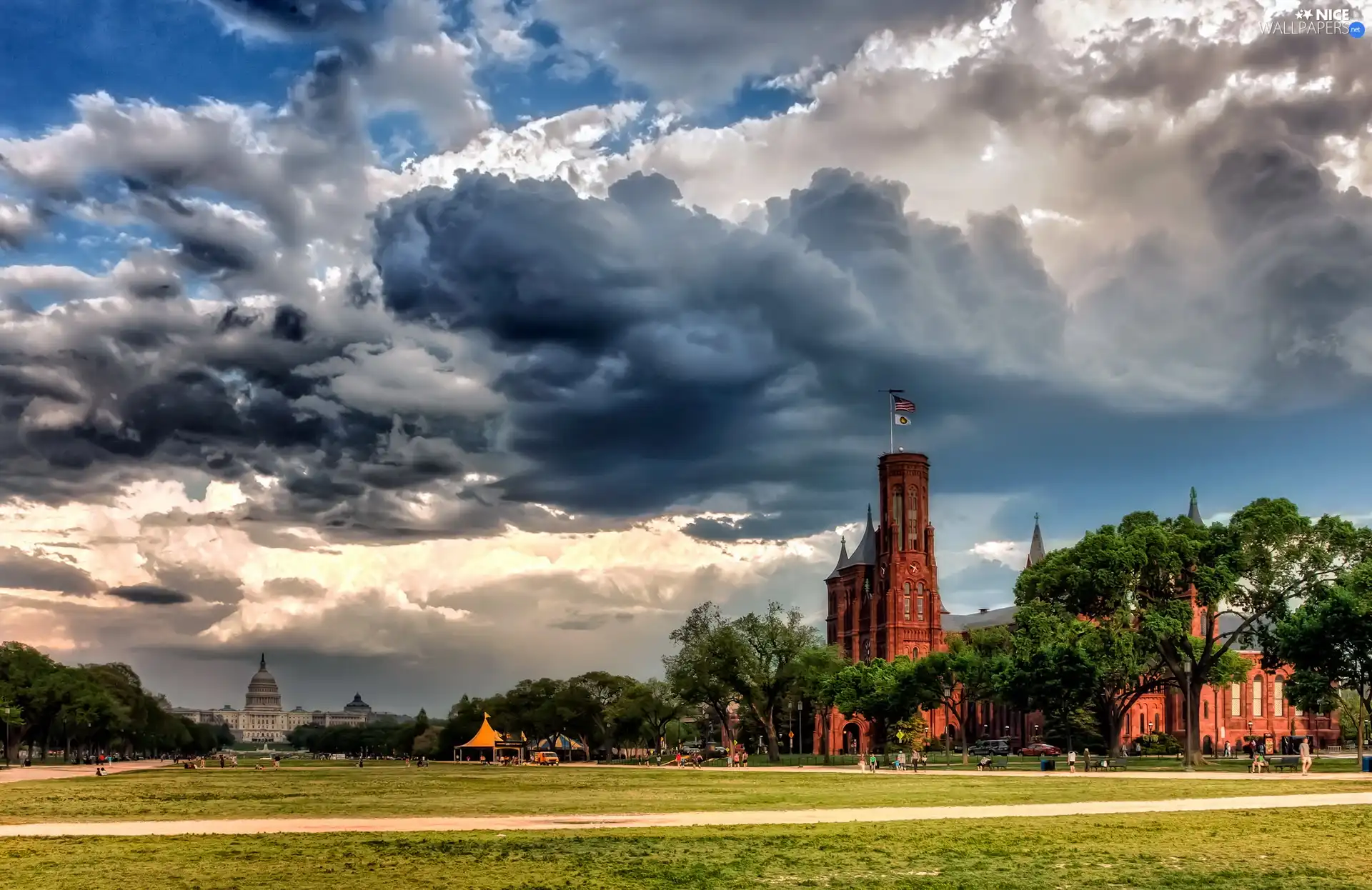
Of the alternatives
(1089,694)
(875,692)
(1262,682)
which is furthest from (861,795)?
(1262,682)

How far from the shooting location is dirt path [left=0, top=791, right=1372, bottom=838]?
100 feet

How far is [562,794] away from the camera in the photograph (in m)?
50.3

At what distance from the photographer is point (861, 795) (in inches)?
1804

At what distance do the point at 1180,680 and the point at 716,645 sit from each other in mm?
55296

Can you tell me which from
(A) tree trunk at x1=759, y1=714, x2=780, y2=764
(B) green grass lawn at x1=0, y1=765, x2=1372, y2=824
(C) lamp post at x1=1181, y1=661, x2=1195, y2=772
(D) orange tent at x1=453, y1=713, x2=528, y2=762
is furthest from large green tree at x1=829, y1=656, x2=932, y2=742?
(B) green grass lawn at x1=0, y1=765, x2=1372, y2=824

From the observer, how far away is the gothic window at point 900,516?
6575 inches

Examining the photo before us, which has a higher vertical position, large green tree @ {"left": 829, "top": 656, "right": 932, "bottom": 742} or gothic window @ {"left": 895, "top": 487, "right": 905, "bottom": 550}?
gothic window @ {"left": 895, "top": 487, "right": 905, "bottom": 550}

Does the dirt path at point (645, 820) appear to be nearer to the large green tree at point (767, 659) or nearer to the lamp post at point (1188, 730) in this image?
the lamp post at point (1188, 730)

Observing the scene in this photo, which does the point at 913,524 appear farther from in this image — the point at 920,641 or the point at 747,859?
the point at 747,859

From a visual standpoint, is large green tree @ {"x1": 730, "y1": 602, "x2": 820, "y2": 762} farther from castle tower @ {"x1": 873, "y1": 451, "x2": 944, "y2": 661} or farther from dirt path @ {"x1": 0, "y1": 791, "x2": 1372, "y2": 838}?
dirt path @ {"x1": 0, "y1": 791, "x2": 1372, "y2": 838}

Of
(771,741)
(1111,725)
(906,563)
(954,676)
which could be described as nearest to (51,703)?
(771,741)

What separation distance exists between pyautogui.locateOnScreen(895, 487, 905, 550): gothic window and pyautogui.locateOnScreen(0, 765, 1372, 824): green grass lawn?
97.3 metres

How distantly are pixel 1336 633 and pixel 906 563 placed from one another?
91572 mm

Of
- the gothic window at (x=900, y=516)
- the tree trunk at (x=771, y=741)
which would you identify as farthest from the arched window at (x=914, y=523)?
the tree trunk at (x=771, y=741)
